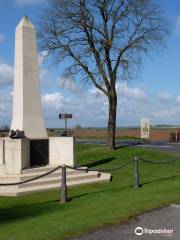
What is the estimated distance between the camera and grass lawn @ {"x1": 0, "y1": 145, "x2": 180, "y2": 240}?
26.8 ft

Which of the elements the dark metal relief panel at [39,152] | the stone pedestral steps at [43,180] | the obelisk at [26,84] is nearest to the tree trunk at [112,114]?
the dark metal relief panel at [39,152]

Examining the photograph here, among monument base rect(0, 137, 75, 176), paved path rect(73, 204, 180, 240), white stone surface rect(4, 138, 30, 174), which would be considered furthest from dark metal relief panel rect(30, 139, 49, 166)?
paved path rect(73, 204, 180, 240)

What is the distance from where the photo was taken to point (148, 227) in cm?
803

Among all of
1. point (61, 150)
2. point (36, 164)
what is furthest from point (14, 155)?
point (61, 150)

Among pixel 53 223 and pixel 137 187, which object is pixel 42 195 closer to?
pixel 137 187

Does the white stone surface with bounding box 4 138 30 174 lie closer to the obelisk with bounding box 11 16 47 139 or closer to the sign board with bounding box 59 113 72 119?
the obelisk with bounding box 11 16 47 139

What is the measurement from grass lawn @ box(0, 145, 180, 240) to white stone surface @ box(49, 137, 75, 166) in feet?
6.23

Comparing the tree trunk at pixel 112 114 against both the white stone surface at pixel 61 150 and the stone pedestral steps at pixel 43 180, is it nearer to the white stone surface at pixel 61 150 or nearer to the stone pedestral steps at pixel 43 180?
the white stone surface at pixel 61 150

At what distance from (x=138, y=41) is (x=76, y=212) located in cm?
2113

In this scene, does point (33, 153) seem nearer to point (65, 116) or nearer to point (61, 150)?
point (61, 150)

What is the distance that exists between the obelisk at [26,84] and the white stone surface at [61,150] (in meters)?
0.62

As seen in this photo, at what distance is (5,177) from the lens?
48.5 feet

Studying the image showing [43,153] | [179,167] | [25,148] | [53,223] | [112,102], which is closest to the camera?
[53,223]

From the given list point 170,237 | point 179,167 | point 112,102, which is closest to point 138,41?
point 112,102
